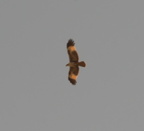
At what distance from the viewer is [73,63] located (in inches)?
1131

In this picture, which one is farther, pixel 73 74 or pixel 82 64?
pixel 73 74

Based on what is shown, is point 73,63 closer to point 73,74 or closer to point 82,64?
point 82,64

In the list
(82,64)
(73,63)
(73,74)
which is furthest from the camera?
(73,74)

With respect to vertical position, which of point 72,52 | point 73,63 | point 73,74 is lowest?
point 73,74

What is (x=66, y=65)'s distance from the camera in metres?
28.9

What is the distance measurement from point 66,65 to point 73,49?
174 cm

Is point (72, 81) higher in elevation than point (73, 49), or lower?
lower

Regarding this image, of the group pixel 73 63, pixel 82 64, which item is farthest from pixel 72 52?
pixel 82 64

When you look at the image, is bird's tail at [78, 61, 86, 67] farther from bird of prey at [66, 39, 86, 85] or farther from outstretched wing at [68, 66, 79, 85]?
outstretched wing at [68, 66, 79, 85]

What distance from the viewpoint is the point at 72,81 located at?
30.1 meters

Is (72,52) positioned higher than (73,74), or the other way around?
(72,52)

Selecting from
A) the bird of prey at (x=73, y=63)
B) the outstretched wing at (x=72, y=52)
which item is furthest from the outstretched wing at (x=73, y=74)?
the outstretched wing at (x=72, y=52)

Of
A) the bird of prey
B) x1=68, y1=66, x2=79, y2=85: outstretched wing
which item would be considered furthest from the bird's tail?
x1=68, y1=66, x2=79, y2=85: outstretched wing

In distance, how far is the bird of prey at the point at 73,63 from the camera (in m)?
28.7
